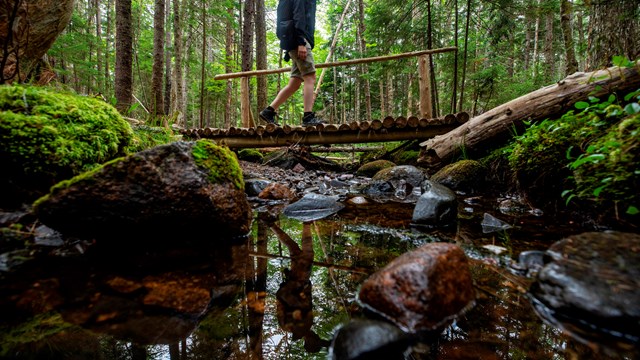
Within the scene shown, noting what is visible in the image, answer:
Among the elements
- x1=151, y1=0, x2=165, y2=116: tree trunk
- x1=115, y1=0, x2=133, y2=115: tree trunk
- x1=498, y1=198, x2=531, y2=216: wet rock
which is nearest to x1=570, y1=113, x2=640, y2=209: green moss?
x1=498, y1=198, x2=531, y2=216: wet rock

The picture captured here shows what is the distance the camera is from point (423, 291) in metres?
1.31

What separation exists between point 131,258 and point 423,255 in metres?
1.85

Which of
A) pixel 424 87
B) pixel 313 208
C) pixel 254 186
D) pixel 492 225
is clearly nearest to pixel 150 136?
pixel 254 186

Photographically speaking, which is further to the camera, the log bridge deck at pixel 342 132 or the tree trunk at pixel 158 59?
the tree trunk at pixel 158 59

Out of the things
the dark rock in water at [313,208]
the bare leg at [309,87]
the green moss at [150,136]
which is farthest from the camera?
the bare leg at [309,87]

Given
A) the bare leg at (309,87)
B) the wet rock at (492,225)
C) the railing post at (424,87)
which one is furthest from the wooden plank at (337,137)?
the wet rock at (492,225)

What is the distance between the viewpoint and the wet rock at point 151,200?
197cm

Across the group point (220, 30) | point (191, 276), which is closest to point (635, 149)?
point (191, 276)

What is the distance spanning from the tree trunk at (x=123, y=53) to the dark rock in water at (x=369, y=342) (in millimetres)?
7492

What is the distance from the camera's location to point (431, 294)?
1.31m

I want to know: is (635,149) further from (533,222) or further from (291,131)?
(291,131)

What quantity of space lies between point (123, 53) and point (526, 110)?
818 cm

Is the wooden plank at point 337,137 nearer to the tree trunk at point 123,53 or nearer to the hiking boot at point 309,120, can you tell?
the hiking boot at point 309,120

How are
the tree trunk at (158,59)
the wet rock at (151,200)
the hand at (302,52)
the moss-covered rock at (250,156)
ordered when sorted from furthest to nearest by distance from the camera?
the tree trunk at (158,59) < the moss-covered rock at (250,156) < the hand at (302,52) < the wet rock at (151,200)
